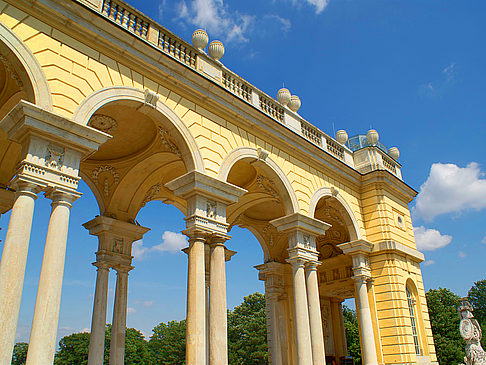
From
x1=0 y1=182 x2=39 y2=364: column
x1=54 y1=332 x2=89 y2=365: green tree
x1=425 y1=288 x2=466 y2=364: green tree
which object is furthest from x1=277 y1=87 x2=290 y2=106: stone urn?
x1=54 y1=332 x2=89 y2=365: green tree

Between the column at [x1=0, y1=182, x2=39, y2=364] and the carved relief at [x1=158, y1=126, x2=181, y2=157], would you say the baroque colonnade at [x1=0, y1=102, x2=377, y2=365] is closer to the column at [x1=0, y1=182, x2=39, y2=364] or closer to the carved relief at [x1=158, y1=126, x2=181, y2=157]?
the column at [x1=0, y1=182, x2=39, y2=364]

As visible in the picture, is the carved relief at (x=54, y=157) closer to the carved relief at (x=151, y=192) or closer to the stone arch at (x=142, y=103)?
the stone arch at (x=142, y=103)

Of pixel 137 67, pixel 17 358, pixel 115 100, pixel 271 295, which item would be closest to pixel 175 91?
pixel 137 67

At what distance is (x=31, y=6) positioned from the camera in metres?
10.7

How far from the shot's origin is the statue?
17.3 metres

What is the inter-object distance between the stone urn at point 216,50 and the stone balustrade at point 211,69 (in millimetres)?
659

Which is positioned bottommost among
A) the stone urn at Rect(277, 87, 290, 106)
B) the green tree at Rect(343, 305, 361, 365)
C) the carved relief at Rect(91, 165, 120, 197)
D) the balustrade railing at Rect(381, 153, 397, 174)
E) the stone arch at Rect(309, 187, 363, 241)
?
the green tree at Rect(343, 305, 361, 365)

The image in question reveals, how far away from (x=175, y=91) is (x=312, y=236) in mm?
8227

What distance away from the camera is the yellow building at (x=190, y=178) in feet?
32.5

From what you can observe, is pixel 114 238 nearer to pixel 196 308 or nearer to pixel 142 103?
pixel 196 308

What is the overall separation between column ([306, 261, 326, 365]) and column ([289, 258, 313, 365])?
2.01 ft

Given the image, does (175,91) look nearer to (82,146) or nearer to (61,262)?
(82,146)

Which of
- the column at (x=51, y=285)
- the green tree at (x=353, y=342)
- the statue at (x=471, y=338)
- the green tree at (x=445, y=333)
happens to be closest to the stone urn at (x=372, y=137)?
the statue at (x=471, y=338)

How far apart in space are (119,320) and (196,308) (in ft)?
21.6
